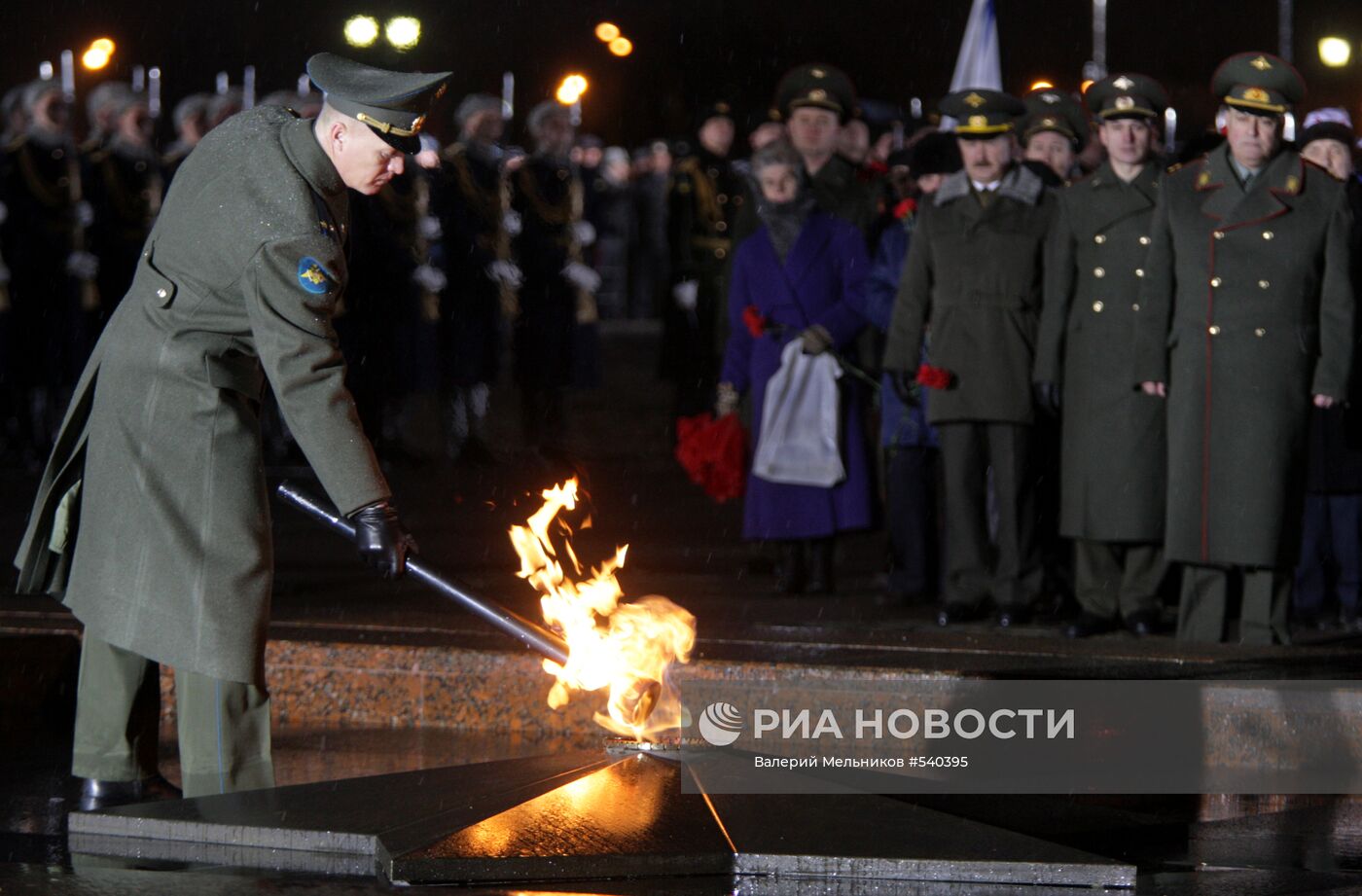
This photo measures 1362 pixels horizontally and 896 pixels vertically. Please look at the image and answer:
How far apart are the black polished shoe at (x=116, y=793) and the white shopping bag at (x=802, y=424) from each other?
4.15m

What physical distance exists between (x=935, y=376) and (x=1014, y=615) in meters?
0.92

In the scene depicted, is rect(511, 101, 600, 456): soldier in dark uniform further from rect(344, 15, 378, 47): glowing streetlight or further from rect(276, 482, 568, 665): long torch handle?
rect(276, 482, 568, 665): long torch handle

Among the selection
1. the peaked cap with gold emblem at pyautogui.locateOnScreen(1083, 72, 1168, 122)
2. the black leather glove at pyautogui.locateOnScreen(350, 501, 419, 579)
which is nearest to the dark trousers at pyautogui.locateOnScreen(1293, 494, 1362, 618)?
the peaked cap with gold emblem at pyautogui.locateOnScreen(1083, 72, 1168, 122)

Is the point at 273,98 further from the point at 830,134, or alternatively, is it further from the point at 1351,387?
the point at 1351,387

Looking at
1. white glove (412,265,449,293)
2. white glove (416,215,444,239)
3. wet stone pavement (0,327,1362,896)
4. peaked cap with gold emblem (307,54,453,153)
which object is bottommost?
wet stone pavement (0,327,1362,896)

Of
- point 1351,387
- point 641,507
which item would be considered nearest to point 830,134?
point 1351,387

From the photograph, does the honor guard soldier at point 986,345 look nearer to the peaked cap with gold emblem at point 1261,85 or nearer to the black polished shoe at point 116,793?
the peaked cap with gold emblem at point 1261,85

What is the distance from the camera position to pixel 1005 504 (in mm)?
8305

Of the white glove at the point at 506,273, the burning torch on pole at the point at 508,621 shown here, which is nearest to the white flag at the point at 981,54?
the white glove at the point at 506,273

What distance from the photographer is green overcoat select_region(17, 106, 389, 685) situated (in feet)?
15.7

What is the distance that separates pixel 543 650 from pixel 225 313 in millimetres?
1037

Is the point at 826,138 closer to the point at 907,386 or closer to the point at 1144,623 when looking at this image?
the point at 907,386

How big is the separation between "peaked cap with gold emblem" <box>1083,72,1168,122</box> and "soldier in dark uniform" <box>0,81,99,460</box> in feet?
27.8

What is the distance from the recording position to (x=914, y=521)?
29.0 feet
